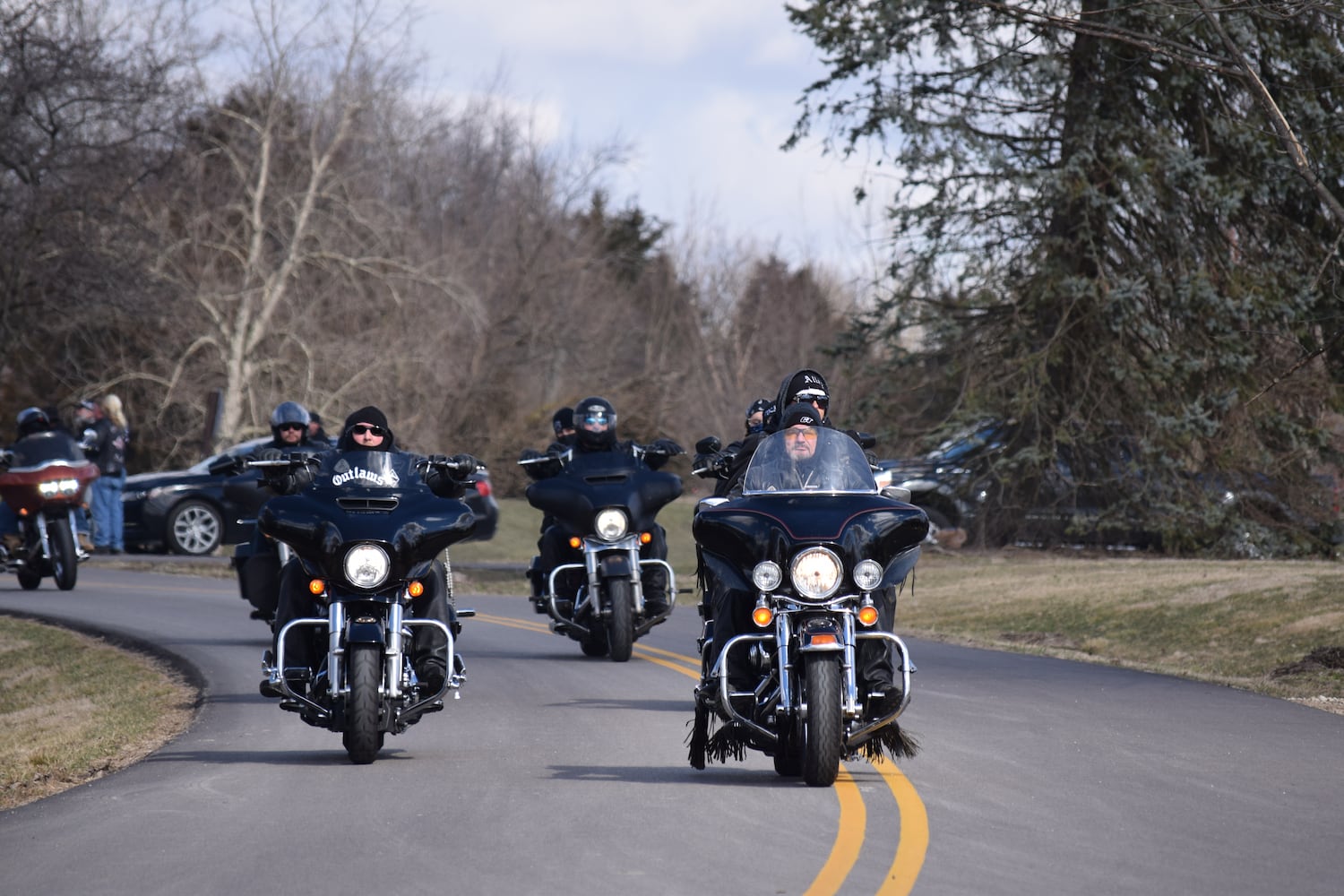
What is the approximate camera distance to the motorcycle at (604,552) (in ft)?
48.7

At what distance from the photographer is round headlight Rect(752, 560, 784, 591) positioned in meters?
8.52

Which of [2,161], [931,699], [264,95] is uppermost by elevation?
[264,95]

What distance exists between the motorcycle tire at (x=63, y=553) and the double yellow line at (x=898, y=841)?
13640 millimetres

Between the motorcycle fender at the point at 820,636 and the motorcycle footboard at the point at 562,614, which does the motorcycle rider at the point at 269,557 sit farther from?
the motorcycle fender at the point at 820,636

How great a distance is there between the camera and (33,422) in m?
20.9

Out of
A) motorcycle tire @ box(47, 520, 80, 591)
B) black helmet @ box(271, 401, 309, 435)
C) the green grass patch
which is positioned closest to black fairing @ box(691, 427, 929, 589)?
the green grass patch

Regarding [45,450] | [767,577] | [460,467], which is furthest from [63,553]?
[767,577]

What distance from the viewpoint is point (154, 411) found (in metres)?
37.1

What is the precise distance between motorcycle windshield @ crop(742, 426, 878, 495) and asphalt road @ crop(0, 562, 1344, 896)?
144 centimetres

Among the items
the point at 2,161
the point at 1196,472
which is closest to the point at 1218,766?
the point at 1196,472

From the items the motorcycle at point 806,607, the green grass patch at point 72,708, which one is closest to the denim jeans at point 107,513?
the green grass patch at point 72,708

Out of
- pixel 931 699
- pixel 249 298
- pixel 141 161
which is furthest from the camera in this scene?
pixel 249 298

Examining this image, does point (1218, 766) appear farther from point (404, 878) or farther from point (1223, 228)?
point (1223, 228)

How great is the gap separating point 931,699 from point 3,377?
30.2 m
